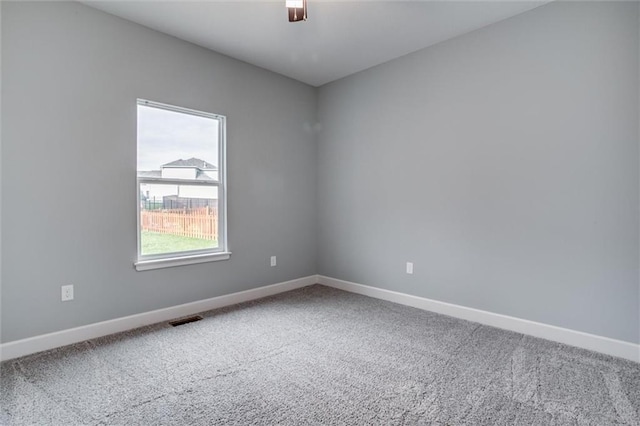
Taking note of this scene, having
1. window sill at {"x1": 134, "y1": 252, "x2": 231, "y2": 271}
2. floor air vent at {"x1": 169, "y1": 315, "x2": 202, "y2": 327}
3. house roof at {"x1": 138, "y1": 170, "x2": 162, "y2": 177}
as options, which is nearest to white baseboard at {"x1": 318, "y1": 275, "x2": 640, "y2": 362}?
window sill at {"x1": 134, "y1": 252, "x2": 231, "y2": 271}

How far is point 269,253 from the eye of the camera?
4.03 meters

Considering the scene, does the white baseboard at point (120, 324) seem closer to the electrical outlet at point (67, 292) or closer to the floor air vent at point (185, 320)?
the floor air vent at point (185, 320)

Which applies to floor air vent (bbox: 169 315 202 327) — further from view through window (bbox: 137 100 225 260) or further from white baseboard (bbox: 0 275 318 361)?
view through window (bbox: 137 100 225 260)

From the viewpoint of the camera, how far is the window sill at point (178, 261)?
299cm

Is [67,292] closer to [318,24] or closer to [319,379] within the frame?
[319,379]

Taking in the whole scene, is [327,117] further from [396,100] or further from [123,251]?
[123,251]

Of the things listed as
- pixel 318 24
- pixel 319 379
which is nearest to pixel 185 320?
pixel 319 379

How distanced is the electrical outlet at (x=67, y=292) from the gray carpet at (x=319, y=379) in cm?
37

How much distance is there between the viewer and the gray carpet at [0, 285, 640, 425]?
1.74m

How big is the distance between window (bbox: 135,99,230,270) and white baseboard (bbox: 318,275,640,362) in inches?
75.4

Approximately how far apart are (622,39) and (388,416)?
9.69 ft

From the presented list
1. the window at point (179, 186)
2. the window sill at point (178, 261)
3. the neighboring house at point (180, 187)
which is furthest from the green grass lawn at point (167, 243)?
the neighboring house at point (180, 187)

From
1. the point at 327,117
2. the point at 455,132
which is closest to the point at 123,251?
the point at 327,117

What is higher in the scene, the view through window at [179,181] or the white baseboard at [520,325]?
the view through window at [179,181]
